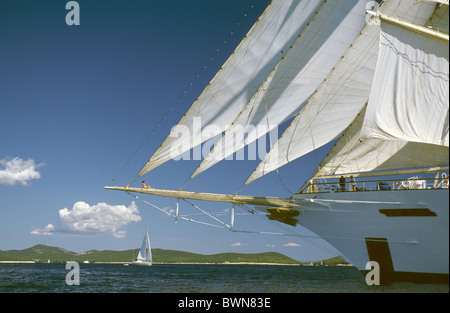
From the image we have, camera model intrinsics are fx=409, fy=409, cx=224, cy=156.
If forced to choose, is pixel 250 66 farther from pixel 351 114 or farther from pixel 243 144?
pixel 351 114

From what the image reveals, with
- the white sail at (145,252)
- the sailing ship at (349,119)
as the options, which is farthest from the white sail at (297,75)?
the white sail at (145,252)

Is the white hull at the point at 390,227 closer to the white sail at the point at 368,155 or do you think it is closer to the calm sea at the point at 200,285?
the calm sea at the point at 200,285

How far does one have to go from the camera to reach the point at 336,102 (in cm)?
2216

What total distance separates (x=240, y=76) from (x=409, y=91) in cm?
817

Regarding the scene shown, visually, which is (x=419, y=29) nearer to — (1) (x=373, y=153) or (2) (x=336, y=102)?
(2) (x=336, y=102)

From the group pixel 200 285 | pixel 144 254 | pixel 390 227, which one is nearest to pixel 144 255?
pixel 144 254

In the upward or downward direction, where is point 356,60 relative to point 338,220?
upward

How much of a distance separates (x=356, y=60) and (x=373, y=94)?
189 inches

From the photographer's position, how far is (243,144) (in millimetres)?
20953

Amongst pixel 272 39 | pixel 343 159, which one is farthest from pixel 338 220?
pixel 272 39

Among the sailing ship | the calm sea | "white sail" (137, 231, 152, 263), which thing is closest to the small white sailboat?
"white sail" (137, 231, 152, 263)

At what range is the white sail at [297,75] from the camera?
68.4ft
